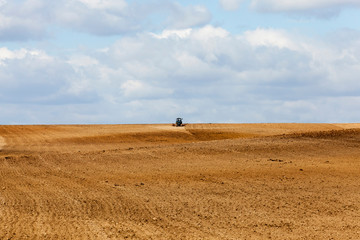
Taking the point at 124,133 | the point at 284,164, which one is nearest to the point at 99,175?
the point at 284,164

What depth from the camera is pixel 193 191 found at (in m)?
19.6

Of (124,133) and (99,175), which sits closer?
(99,175)

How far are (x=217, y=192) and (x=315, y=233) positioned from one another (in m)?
6.09

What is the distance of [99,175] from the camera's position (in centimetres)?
2408

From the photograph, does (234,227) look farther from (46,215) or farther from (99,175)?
(99,175)

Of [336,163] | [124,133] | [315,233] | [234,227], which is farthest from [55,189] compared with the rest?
[124,133]

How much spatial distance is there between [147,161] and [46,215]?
13.3 metres

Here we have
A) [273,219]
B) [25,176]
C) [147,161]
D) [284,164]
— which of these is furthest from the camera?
[147,161]

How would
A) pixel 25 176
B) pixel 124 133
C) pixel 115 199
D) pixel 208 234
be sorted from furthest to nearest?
pixel 124 133 < pixel 25 176 < pixel 115 199 < pixel 208 234

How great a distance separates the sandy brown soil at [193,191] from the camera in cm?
1377

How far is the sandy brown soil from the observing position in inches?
542

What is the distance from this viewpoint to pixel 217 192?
758 inches

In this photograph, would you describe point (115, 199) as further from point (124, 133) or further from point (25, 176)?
point (124, 133)

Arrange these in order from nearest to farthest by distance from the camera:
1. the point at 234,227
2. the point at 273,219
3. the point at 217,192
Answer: the point at 234,227 → the point at 273,219 → the point at 217,192
